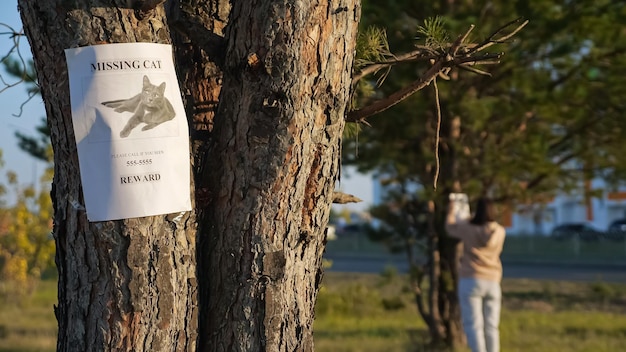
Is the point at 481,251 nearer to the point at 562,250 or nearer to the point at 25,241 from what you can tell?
the point at 25,241

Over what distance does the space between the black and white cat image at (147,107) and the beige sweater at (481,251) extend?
4.28 m

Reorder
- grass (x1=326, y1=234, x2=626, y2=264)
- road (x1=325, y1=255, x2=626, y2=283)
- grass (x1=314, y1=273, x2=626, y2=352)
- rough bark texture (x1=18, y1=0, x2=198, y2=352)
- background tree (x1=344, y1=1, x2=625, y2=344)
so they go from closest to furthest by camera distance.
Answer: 1. rough bark texture (x1=18, y1=0, x2=198, y2=352)
2. background tree (x1=344, y1=1, x2=625, y2=344)
3. grass (x1=314, y1=273, x2=626, y2=352)
4. road (x1=325, y1=255, x2=626, y2=283)
5. grass (x1=326, y1=234, x2=626, y2=264)

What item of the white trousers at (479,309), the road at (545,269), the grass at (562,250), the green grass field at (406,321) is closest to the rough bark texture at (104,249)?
the white trousers at (479,309)

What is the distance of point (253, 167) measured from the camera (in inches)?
89.9

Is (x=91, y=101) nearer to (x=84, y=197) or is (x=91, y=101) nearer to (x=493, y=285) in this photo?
(x=84, y=197)

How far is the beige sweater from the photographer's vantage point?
6.15 m

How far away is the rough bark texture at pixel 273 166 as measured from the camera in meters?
2.27

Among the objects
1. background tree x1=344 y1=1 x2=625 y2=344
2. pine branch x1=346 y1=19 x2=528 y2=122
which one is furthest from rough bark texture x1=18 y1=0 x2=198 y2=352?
background tree x1=344 y1=1 x2=625 y2=344

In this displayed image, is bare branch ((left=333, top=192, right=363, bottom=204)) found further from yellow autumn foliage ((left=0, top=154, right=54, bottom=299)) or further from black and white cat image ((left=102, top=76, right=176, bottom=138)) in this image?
yellow autumn foliage ((left=0, top=154, right=54, bottom=299))

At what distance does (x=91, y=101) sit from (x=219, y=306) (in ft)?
2.29

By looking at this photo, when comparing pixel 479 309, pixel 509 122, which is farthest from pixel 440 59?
pixel 509 122

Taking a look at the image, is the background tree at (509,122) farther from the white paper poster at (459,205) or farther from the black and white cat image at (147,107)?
the black and white cat image at (147,107)

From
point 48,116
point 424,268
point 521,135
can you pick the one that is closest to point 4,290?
point 424,268

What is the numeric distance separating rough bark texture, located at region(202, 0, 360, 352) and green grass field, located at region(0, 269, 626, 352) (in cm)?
593
